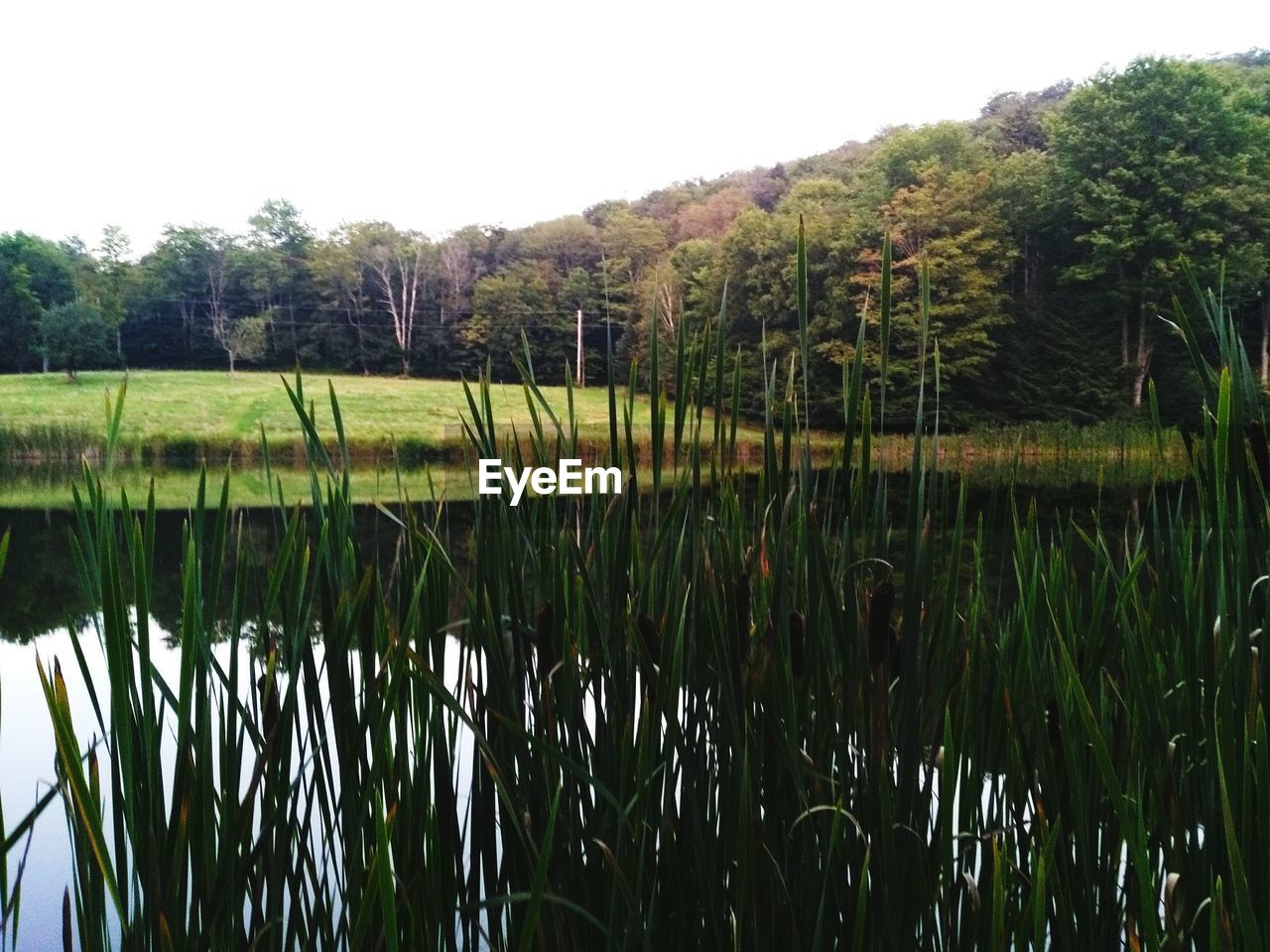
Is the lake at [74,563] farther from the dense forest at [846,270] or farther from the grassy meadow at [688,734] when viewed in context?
the dense forest at [846,270]

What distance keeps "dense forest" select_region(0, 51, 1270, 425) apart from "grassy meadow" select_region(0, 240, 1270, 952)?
8739 mm

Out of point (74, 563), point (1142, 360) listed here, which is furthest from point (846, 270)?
point (74, 563)

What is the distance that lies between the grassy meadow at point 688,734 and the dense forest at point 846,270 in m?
8.74

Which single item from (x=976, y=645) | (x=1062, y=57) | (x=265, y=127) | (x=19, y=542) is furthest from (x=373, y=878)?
(x=265, y=127)

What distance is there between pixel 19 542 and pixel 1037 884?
9170 millimetres

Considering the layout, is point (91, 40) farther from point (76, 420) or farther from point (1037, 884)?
point (1037, 884)

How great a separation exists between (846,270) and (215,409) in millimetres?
7839

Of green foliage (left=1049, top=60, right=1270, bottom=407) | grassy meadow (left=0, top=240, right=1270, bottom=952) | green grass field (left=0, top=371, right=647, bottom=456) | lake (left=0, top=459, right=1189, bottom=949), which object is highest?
green foliage (left=1049, top=60, right=1270, bottom=407)

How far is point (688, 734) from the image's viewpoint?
54 centimetres

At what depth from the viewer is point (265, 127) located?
2144cm

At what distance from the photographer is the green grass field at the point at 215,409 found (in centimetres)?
1015

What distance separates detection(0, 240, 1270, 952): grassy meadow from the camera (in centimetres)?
48

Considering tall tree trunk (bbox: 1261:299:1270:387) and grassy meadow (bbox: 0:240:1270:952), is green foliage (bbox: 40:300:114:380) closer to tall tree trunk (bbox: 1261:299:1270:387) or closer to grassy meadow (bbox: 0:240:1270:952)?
grassy meadow (bbox: 0:240:1270:952)

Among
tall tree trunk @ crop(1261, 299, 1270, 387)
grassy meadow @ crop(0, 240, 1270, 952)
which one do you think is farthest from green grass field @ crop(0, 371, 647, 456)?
grassy meadow @ crop(0, 240, 1270, 952)
